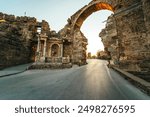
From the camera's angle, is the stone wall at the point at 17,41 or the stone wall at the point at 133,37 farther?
the stone wall at the point at 17,41

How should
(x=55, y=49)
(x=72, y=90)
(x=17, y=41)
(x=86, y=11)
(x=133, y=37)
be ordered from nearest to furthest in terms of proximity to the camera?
→ (x=72, y=90) < (x=133, y=37) < (x=17, y=41) < (x=86, y=11) < (x=55, y=49)

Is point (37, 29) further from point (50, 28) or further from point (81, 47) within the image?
point (81, 47)

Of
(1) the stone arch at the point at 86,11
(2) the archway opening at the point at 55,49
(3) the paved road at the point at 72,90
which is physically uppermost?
(1) the stone arch at the point at 86,11

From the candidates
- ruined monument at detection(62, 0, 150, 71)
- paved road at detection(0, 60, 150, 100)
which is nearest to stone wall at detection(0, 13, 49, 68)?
paved road at detection(0, 60, 150, 100)

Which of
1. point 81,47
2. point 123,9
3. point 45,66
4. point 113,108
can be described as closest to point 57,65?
point 45,66

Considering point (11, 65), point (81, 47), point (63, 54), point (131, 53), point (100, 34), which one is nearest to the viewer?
point (131, 53)

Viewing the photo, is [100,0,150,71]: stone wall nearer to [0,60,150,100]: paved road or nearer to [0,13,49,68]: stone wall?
[0,60,150,100]: paved road

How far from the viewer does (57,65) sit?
12.9m

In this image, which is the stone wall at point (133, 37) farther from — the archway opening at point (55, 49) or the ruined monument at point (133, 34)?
the archway opening at point (55, 49)

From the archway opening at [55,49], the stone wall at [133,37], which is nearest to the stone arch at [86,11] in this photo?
the stone wall at [133,37]

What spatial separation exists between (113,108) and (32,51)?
67.4ft

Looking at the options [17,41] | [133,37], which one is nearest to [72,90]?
[133,37]

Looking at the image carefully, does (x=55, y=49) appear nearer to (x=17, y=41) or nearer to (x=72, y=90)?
(x=17, y=41)

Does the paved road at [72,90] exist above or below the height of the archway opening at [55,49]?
below
